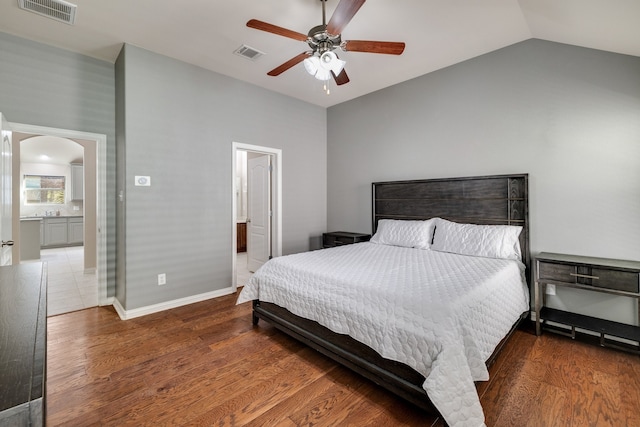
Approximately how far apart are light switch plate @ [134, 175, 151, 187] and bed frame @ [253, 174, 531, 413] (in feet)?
5.88

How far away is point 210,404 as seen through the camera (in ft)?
6.00

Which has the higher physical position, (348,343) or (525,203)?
(525,203)

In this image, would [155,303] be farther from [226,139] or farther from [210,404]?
[226,139]

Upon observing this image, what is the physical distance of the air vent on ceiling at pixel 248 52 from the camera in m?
3.14

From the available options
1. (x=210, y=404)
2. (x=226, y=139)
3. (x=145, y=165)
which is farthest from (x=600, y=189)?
(x=145, y=165)

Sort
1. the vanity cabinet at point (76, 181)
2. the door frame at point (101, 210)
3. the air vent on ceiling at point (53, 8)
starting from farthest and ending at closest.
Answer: the vanity cabinet at point (76, 181) < the door frame at point (101, 210) < the air vent on ceiling at point (53, 8)

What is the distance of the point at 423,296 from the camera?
1807 mm

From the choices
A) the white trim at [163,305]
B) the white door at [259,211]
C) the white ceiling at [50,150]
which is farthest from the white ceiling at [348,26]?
the white ceiling at [50,150]

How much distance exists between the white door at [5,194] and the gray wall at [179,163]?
86 cm

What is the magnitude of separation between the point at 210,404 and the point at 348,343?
3.18 ft

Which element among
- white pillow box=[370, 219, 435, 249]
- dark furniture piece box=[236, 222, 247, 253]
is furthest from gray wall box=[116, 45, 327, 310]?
dark furniture piece box=[236, 222, 247, 253]

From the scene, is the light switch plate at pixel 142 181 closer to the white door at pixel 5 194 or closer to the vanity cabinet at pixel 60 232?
the white door at pixel 5 194

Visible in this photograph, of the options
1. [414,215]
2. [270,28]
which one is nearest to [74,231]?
[270,28]

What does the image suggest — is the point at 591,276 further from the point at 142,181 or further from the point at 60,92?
the point at 60,92
